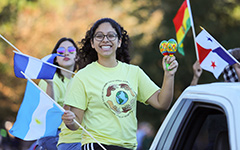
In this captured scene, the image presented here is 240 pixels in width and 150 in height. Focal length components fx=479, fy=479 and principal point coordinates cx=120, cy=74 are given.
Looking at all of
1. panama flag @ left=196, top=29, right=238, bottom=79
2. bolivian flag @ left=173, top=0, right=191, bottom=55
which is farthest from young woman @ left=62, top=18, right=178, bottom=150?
bolivian flag @ left=173, top=0, right=191, bottom=55

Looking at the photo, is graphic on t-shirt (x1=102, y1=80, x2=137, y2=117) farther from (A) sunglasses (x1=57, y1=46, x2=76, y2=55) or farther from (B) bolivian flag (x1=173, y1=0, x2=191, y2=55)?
(B) bolivian flag (x1=173, y1=0, x2=191, y2=55)

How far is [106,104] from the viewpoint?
3.23 metres

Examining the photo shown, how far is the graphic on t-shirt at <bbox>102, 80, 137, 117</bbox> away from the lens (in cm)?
324

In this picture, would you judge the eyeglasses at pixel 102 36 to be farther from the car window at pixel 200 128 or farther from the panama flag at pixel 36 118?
the car window at pixel 200 128

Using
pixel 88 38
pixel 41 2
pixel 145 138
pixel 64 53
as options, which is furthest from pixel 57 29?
pixel 88 38

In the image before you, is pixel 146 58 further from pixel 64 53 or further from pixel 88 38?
pixel 88 38

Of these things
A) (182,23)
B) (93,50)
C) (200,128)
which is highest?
(182,23)

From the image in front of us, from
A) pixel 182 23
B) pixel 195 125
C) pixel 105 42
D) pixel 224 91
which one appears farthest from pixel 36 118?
pixel 182 23

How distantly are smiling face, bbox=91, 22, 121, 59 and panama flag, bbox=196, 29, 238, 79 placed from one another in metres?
0.97

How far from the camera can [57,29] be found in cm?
1664

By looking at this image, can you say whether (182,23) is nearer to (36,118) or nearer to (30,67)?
(30,67)

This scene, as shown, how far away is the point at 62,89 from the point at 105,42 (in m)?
1.55

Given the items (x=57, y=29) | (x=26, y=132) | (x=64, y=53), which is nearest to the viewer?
(x=26, y=132)

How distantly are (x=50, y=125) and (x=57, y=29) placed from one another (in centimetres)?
1339
